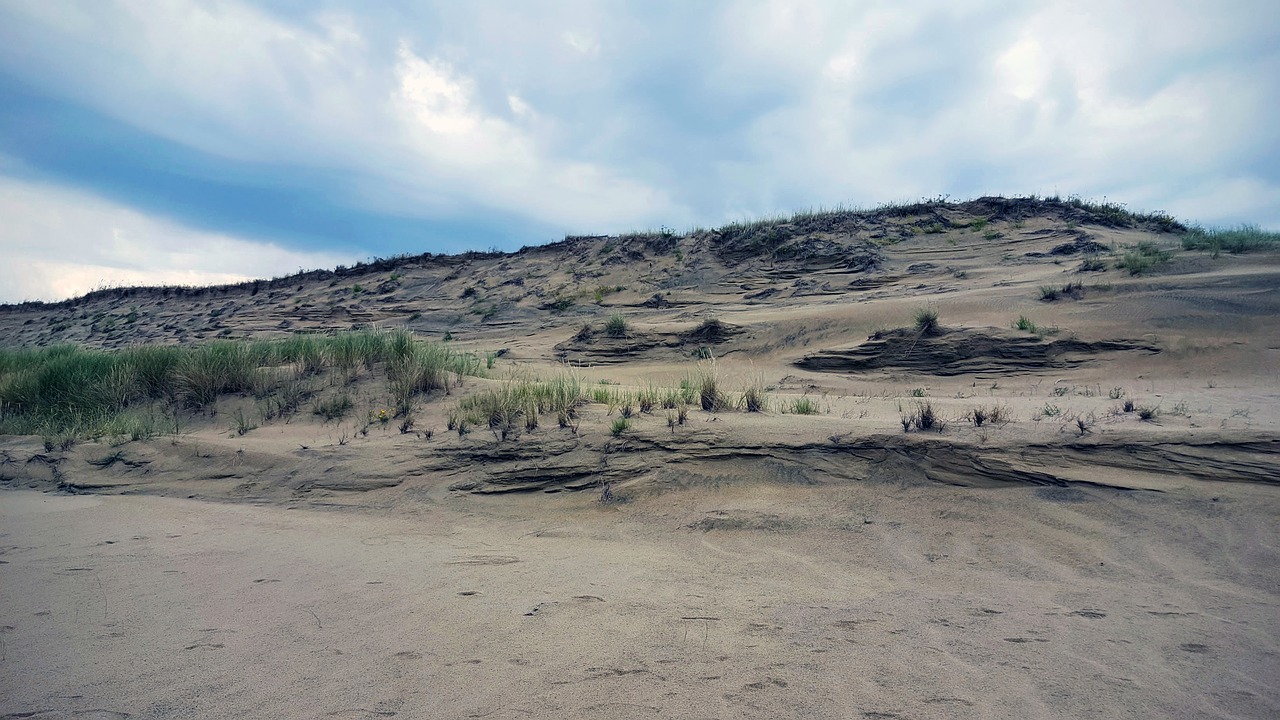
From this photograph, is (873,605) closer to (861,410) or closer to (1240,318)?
Result: (861,410)

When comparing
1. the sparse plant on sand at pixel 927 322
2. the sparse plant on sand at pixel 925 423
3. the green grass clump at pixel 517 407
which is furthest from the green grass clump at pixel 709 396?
the sparse plant on sand at pixel 927 322

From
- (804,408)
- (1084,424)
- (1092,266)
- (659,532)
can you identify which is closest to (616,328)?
(804,408)

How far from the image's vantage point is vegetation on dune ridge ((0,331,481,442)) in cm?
815

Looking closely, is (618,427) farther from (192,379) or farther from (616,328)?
(616,328)

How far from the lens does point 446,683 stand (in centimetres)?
253

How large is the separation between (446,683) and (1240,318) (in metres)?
13.3

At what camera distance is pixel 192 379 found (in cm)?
869

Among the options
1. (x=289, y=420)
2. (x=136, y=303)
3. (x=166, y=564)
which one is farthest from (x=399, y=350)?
(x=136, y=303)

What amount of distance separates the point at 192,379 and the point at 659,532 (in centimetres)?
751

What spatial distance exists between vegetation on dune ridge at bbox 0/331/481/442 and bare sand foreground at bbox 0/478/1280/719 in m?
3.40

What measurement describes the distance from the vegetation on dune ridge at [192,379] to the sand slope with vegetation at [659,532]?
5 centimetres

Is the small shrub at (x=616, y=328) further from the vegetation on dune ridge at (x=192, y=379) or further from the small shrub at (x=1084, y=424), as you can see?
the small shrub at (x=1084, y=424)

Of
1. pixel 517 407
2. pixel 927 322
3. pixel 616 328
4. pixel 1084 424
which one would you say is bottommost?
pixel 1084 424

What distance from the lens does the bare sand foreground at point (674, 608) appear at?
2443 mm
